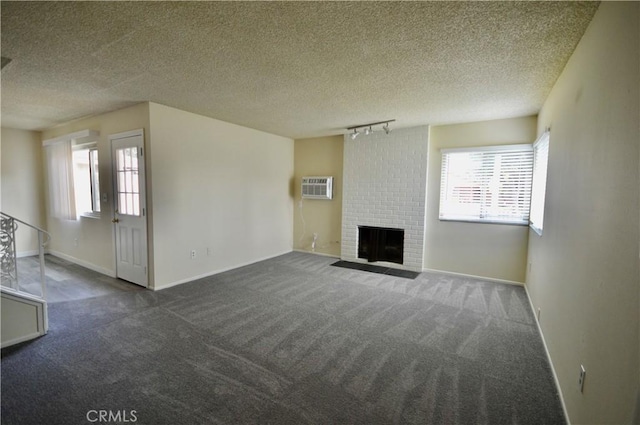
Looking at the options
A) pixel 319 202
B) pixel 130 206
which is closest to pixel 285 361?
pixel 130 206

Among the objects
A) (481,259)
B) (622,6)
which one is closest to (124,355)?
(622,6)

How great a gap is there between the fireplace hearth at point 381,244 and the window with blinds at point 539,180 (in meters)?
2.01

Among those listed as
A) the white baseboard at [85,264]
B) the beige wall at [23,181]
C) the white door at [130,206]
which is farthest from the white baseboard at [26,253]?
the white door at [130,206]

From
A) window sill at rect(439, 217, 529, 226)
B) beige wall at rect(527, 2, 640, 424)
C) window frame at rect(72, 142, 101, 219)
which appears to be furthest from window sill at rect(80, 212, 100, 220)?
beige wall at rect(527, 2, 640, 424)

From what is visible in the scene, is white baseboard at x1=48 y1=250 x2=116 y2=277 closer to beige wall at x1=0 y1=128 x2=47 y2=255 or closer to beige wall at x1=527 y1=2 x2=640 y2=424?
beige wall at x1=0 y1=128 x2=47 y2=255

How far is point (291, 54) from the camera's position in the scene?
2291mm

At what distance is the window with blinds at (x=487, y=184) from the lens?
4113mm

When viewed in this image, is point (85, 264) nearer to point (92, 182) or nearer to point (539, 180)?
point (92, 182)

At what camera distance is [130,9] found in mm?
1754

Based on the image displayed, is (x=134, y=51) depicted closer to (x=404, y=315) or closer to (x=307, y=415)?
(x=307, y=415)

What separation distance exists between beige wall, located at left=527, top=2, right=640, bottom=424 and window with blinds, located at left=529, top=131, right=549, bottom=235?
817 millimetres

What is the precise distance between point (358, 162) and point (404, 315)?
10.3 ft

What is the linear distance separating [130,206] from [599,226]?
4973 millimetres

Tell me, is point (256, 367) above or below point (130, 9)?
below
